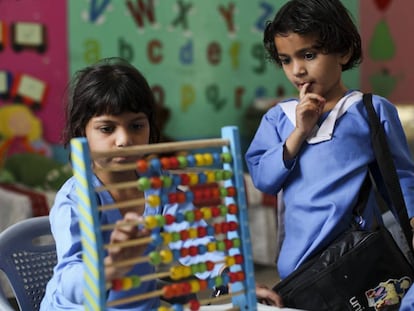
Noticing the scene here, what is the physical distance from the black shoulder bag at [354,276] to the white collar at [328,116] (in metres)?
0.23

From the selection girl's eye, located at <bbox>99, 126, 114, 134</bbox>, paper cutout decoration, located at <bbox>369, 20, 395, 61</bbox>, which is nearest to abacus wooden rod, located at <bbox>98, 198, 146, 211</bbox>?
girl's eye, located at <bbox>99, 126, 114, 134</bbox>

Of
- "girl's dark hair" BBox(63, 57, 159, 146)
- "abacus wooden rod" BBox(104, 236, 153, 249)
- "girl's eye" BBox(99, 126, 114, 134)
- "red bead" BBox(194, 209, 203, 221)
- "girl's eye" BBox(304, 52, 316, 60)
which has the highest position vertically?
"girl's eye" BBox(304, 52, 316, 60)

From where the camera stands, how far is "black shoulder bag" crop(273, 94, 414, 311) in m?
1.56

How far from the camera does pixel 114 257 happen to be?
1243 millimetres

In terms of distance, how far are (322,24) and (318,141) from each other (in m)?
0.27

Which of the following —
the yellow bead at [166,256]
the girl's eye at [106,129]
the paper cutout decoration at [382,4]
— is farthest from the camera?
the paper cutout decoration at [382,4]

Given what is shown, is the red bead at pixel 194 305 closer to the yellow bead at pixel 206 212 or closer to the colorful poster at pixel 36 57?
the yellow bead at pixel 206 212

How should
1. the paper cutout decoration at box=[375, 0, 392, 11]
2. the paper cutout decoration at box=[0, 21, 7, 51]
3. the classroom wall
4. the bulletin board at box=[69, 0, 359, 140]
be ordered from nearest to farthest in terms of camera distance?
the paper cutout decoration at box=[0, 21, 7, 51] < the classroom wall < the bulletin board at box=[69, 0, 359, 140] < the paper cutout decoration at box=[375, 0, 392, 11]

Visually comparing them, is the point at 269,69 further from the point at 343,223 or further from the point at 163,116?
the point at 343,223

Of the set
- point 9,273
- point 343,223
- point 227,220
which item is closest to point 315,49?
point 343,223

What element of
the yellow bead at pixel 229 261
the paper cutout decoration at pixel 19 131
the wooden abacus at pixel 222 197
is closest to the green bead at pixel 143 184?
the wooden abacus at pixel 222 197

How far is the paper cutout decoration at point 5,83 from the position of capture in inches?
168

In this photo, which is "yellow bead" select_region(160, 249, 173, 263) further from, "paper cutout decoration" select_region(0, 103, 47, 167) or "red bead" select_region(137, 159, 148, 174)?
"paper cutout decoration" select_region(0, 103, 47, 167)

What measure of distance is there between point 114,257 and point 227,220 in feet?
0.90
